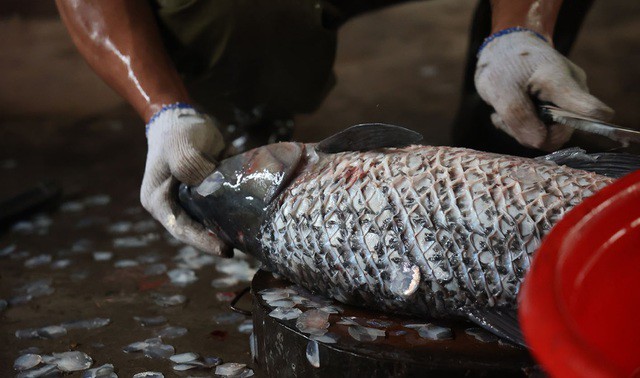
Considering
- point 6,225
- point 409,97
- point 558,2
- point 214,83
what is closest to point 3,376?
point 6,225

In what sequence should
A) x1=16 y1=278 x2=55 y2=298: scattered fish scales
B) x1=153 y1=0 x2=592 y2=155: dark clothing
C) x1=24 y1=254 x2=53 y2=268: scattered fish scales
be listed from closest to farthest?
x1=16 y1=278 x2=55 y2=298: scattered fish scales < x1=24 y1=254 x2=53 y2=268: scattered fish scales < x1=153 y1=0 x2=592 y2=155: dark clothing

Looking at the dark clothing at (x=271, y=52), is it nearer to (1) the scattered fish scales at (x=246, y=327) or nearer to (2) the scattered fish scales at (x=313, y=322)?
(1) the scattered fish scales at (x=246, y=327)

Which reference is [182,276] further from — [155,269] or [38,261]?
[38,261]

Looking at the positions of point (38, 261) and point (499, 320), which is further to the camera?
point (38, 261)

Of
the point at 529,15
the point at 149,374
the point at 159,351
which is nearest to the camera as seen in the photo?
the point at 149,374

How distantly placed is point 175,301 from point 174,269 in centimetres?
25

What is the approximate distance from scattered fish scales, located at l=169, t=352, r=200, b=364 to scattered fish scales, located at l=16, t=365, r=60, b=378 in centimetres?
24

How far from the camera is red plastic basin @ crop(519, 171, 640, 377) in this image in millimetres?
769

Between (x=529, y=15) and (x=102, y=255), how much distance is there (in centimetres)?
141

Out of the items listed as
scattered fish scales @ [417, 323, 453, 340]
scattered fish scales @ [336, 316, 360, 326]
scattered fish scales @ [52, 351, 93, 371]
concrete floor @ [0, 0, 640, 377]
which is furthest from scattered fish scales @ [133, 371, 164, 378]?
scattered fish scales @ [417, 323, 453, 340]

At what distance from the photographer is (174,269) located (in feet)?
7.39

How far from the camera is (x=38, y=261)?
2.35m

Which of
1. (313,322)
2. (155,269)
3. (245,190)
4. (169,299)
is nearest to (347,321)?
(313,322)

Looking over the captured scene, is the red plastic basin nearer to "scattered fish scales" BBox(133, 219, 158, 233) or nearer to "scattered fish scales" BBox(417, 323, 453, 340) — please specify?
"scattered fish scales" BBox(417, 323, 453, 340)
